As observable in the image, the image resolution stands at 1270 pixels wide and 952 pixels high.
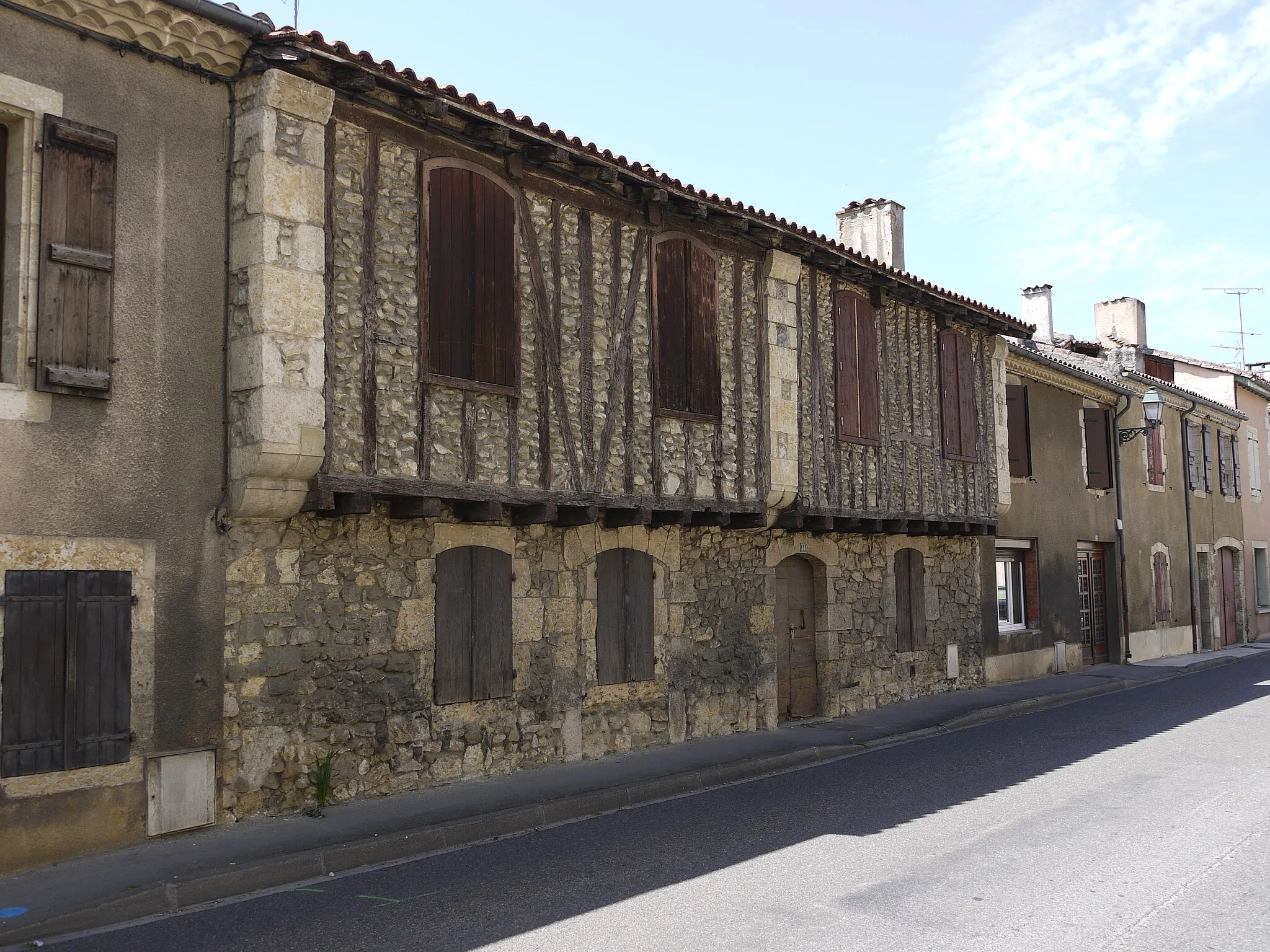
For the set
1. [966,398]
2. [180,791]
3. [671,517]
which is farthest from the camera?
[966,398]

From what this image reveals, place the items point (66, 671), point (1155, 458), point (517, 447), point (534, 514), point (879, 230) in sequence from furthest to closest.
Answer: point (1155, 458), point (879, 230), point (534, 514), point (517, 447), point (66, 671)

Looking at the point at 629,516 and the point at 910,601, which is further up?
the point at 629,516

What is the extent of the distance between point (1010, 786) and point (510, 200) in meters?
6.10

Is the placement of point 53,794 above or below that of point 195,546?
below

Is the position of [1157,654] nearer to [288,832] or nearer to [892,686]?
[892,686]

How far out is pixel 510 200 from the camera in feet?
29.8

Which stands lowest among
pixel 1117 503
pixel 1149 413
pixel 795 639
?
pixel 795 639

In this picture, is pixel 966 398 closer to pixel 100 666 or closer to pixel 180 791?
pixel 180 791

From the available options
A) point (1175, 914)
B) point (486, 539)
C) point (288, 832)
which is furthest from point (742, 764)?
point (1175, 914)

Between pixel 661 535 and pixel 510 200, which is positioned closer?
pixel 510 200

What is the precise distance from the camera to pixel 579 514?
9.44 meters

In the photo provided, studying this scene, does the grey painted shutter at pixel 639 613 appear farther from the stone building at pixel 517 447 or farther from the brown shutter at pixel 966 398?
the brown shutter at pixel 966 398

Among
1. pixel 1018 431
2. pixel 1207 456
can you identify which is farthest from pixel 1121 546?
pixel 1207 456

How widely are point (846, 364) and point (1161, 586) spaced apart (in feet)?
41.3
